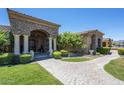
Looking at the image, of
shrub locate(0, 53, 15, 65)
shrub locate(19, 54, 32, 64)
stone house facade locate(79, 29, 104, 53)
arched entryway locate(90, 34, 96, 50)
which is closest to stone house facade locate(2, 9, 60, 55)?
shrub locate(19, 54, 32, 64)

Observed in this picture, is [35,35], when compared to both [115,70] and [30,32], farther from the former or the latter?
[115,70]

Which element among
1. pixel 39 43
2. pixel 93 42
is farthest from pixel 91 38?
pixel 39 43

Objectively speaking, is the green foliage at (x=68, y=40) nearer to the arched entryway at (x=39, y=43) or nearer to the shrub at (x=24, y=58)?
the arched entryway at (x=39, y=43)

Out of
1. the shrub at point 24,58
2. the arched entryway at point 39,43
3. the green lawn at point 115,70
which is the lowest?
the green lawn at point 115,70

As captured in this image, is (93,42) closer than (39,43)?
No

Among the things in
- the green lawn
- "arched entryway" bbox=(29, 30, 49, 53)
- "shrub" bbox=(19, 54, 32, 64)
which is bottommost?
the green lawn

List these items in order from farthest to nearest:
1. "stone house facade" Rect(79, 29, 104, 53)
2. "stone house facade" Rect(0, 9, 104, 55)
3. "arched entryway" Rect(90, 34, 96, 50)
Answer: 1. "arched entryway" Rect(90, 34, 96, 50)
2. "stone house facade" Rect(79, 29, 104, 53)
3. "stone house facade" Rect(0, 9, 104, 55)

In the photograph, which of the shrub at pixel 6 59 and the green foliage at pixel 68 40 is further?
the green foliage at pixel 68 40

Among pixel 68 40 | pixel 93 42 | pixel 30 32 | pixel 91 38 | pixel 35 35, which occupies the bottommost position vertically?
pixel 93 42

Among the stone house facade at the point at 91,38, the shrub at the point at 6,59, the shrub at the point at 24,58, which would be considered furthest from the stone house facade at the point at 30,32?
the stone house facade at the point at 91,38

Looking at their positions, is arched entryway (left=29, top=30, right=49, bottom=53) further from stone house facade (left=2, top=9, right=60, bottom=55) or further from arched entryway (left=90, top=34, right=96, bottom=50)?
arched entryway (left=90, top=34, right=96, bottom=50)

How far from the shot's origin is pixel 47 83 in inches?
311

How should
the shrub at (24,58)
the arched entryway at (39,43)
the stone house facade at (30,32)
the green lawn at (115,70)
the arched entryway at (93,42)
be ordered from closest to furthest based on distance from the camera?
the green lawn at (115,70) < the shrub at (24,58) < the stone house facade at (30,32) < the arched entryway at (39,43) < the arched entryway at (93,42)
